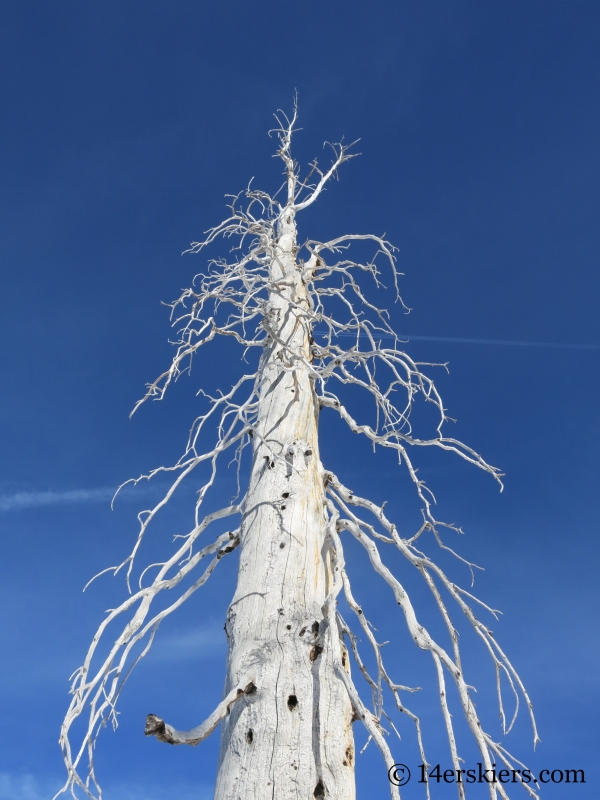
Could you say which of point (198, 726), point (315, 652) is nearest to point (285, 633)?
point (315, 652)

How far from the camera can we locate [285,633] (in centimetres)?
283

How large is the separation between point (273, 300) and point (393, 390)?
1.14 m

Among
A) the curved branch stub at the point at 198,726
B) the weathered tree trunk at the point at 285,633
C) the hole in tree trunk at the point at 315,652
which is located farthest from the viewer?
the hole in tree trunk at the point at 315,652

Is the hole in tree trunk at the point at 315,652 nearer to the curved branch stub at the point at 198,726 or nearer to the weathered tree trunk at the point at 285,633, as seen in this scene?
the weathered tree trunk at the point at 285,633

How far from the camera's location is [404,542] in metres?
3.36

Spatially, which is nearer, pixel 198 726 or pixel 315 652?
pixel 198 726

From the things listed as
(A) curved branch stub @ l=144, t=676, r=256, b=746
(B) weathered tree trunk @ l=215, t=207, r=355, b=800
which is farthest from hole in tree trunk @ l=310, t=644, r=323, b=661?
(A) curved branch stub @ l=144, t=676, r=256, b=746

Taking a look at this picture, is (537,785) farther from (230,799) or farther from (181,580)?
A: (181,580)

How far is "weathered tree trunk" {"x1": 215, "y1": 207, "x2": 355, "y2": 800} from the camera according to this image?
8.10 feet

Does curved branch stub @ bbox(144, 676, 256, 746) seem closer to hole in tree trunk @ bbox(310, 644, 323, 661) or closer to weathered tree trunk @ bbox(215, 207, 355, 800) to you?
weathered tree trunk @ bbox(215, 207, 355, 800)

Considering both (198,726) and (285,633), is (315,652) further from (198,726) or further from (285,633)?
(198,726)

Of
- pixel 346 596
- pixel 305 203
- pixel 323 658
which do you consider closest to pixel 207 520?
pixel 346 596

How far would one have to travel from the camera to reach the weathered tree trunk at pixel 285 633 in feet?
8.10

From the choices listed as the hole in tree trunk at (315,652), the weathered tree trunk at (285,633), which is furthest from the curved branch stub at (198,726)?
the hole in tree trunk at (315,652)
